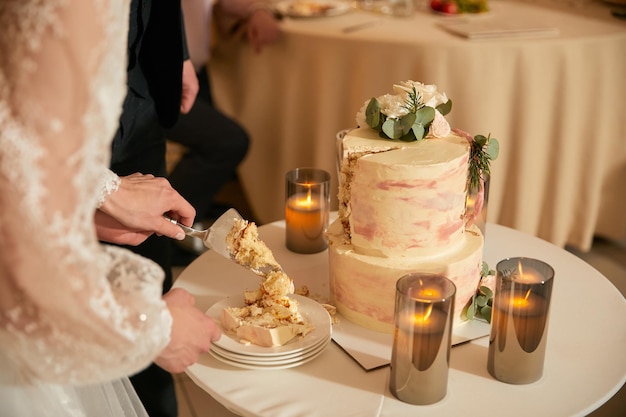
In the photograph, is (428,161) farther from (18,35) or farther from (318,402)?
(18,35)

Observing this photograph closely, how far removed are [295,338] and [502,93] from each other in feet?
5.93

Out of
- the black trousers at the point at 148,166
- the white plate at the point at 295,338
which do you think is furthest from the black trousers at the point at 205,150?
the white plate at the point at 295,338

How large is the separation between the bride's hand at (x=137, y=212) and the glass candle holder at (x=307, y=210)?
386mm

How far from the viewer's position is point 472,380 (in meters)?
1.50

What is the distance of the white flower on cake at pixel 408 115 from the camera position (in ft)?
5.31

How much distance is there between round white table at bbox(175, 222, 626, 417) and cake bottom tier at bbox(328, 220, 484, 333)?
0.10 m

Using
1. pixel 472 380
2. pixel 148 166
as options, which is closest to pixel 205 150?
pixel 148 166

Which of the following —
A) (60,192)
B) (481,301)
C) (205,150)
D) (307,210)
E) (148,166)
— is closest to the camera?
(60,192)

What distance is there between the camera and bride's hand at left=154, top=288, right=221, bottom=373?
50.9 inches

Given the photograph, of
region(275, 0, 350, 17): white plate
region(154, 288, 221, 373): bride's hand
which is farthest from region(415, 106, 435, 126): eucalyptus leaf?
region(275, 0, 350, 17): white plate

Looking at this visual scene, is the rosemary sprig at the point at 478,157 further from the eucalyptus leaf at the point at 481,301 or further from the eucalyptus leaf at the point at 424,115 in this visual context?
the eucalyptus leaf at the point at 481,301

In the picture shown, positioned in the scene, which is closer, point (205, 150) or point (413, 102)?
point (413, 102)

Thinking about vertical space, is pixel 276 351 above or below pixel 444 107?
below

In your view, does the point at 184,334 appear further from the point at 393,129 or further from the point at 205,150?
the point at 205,150
